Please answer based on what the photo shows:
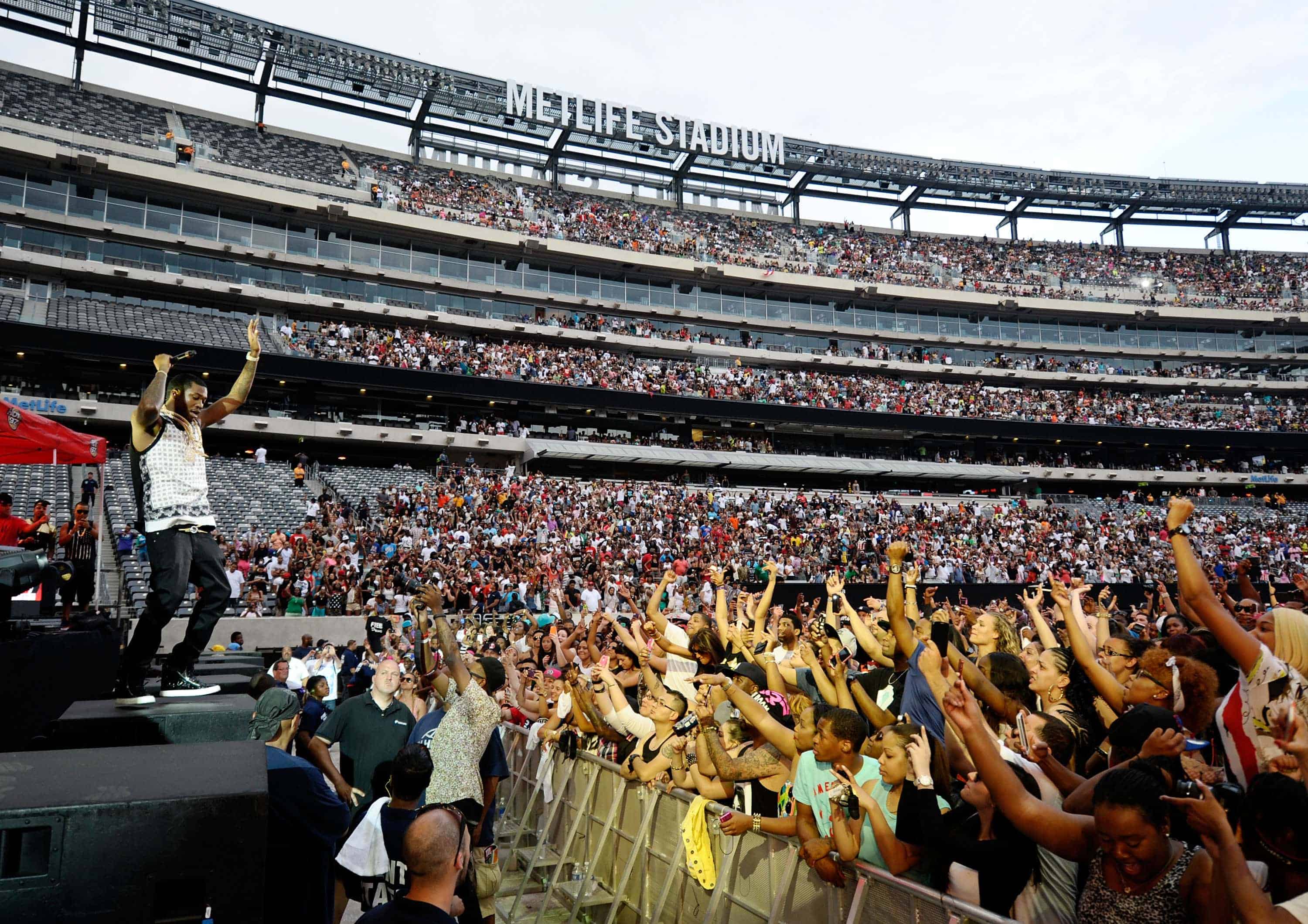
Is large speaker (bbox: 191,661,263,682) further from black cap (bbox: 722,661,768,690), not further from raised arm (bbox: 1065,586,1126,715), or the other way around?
raised arm (bbox: 1065,586,1126,715)

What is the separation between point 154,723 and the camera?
14.0 feet

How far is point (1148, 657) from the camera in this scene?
4555 millimetres

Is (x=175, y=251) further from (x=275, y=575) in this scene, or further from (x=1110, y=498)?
(x=1110, y=498)

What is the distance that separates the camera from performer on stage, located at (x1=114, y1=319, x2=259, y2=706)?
465 cm

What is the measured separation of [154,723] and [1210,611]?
5226mm

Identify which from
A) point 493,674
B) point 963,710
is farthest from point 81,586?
point 963,710

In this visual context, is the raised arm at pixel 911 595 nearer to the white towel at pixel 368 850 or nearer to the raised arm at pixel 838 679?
the raised arm at pixel 838 679

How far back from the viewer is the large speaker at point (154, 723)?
4141mm

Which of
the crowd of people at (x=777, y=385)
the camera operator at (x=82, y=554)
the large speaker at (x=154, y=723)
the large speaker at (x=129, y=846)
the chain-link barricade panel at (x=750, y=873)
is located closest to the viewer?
the large speaker at (x=129, y=846)

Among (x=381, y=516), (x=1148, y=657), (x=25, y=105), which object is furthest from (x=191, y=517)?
(x=25, y=105)

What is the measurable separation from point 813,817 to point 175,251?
39.2 meters

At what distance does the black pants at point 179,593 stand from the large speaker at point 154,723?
0.32m

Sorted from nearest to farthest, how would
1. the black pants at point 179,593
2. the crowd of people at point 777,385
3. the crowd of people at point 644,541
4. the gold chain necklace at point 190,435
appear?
the black pants at point 179,593
the gold chain necklace at point 190,435
the crowd of people at point 644,541
the crowd of people at point 777,385

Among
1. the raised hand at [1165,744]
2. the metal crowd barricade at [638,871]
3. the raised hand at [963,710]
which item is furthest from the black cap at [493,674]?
the raised hand at [1165,744]
